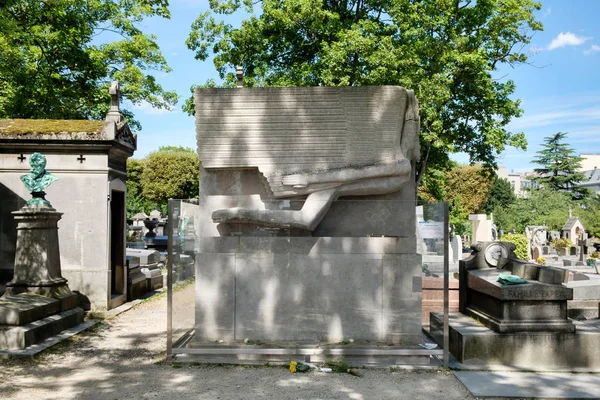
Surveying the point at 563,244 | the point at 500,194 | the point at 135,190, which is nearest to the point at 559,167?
the point at 500,194

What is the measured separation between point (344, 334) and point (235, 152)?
289 centimetres

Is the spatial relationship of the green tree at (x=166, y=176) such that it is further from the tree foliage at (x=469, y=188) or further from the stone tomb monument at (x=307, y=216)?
the stone tomb monument at (x=307, y=216)

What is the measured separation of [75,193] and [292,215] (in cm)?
577

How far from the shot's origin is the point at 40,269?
26.3ft

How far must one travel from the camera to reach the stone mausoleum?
949 cm

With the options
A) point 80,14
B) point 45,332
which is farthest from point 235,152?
point 80,14

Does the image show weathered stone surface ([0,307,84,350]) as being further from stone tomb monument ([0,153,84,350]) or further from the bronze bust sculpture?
the bronze bust sculpture

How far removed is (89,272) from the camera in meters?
9.51

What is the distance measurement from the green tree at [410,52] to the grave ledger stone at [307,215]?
30.5 feet

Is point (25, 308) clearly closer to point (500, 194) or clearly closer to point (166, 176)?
point (166, 176)

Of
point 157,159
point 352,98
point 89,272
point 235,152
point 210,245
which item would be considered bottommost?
point 89,272

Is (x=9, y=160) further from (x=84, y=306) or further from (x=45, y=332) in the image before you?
(x=45, y=332)

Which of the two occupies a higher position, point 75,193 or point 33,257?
point 75,193

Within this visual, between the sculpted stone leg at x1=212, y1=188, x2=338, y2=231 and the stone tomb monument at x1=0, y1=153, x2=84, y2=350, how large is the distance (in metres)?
3.47
